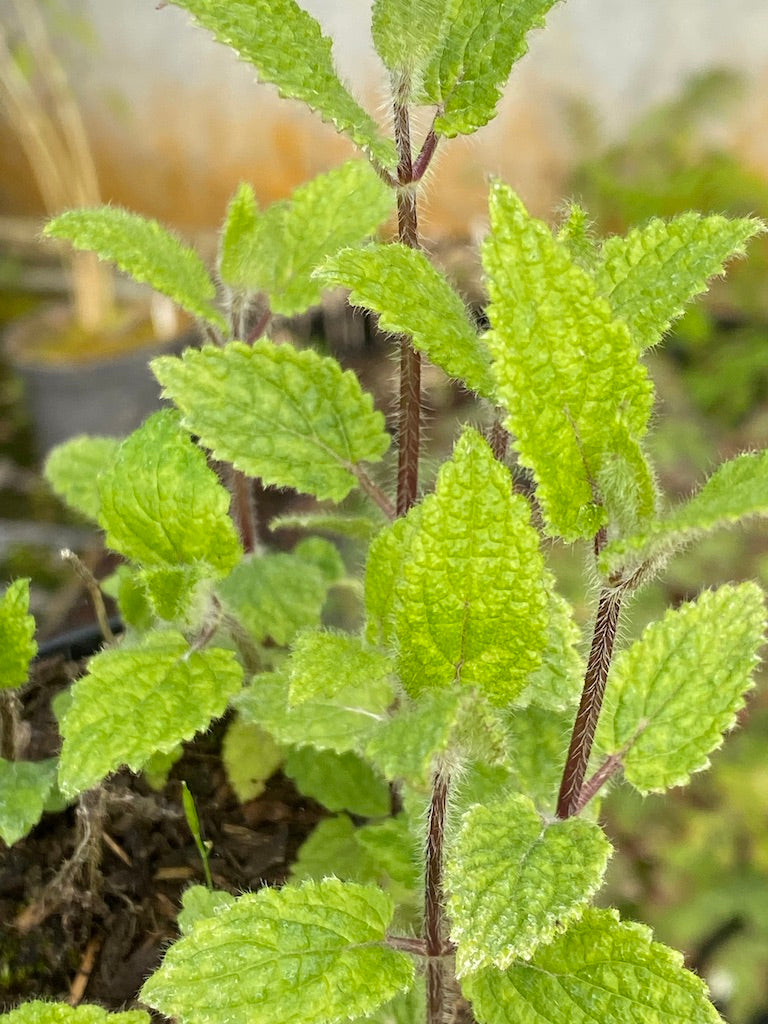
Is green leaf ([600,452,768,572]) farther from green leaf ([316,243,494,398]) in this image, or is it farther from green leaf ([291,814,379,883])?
green leaf ([291,814,379,883])

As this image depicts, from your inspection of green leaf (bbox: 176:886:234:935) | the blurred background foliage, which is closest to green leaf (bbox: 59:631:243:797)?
green leaf (bbox: 176:886:234:935)

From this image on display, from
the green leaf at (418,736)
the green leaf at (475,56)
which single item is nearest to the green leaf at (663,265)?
Result: the green leaf at (475,56)

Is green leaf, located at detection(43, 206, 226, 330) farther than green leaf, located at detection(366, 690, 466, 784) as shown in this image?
Yes

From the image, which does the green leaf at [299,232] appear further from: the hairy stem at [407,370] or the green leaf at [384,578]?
the green leaf at [384,578]

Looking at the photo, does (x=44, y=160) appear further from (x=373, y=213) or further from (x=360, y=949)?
(x=360, y=949)

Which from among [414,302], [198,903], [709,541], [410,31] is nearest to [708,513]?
[414,302]

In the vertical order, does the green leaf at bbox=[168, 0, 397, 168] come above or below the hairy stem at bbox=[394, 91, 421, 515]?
above

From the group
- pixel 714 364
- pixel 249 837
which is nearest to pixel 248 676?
pixel 249 837
